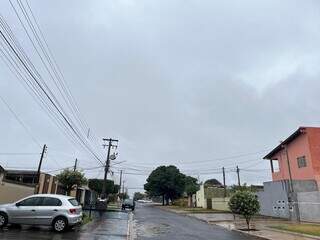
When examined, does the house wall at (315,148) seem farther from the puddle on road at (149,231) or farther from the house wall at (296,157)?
the puddle on road at (149,231)

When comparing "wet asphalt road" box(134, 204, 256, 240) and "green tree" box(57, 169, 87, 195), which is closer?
"wet asphalt road" box(134, 204, 256, 240)

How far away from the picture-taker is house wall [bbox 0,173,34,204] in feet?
79.0

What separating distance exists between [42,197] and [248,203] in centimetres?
1326

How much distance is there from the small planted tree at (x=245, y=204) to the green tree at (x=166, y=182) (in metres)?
67.2

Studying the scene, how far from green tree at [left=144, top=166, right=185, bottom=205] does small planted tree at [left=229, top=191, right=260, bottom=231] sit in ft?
220

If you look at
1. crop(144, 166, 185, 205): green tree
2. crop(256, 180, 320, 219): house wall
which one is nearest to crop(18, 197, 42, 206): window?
crop(256, 180, 320, 219): house wall

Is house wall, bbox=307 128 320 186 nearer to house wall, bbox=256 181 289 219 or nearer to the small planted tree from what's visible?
house wall, bbox=256 181 289 219

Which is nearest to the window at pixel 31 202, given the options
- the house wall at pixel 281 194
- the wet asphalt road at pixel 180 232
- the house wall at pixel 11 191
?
the wet asphalt road at pixel 180 232

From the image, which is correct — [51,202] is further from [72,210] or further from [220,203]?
[220,203]

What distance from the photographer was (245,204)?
24.4 metres

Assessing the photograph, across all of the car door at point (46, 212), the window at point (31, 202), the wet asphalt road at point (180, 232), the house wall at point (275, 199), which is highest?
the house wall at point (275, 199)

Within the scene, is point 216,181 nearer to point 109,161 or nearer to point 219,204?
point 219,204

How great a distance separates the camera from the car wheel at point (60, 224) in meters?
17.1

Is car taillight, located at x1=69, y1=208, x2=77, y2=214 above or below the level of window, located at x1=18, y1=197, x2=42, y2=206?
below
